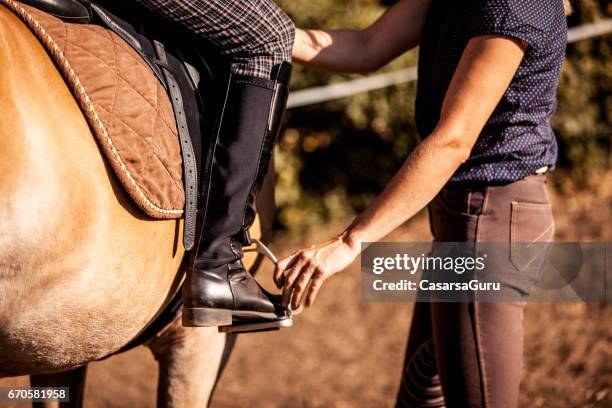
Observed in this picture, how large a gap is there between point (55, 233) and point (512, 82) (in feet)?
3.99

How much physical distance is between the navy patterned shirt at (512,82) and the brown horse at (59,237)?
849 mm

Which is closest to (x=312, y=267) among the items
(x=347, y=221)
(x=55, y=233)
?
(x=55, y=233)

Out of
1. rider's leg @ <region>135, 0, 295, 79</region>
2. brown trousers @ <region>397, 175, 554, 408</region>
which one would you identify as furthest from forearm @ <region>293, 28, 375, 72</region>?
brown trousers @ <region>397, 175, 554, 408</region>

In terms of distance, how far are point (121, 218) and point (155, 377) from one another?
2872 mm

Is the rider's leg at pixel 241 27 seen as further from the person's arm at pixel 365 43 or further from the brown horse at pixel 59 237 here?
the person's arm at pixel 365 43

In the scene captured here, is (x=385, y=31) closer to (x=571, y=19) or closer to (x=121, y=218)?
(x=121, y=218)

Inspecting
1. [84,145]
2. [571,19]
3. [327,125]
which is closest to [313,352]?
[327,125]

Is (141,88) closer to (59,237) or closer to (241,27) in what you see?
(241,27)

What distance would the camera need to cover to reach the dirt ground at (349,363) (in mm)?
4000

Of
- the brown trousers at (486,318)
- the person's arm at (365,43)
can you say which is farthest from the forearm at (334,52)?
the brown trousers at (486,318)

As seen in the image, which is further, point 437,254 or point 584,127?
point 584,127

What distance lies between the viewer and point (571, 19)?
6.30 metres

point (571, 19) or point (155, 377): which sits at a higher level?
point (571, 19)

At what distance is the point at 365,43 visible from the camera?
2516 mm
